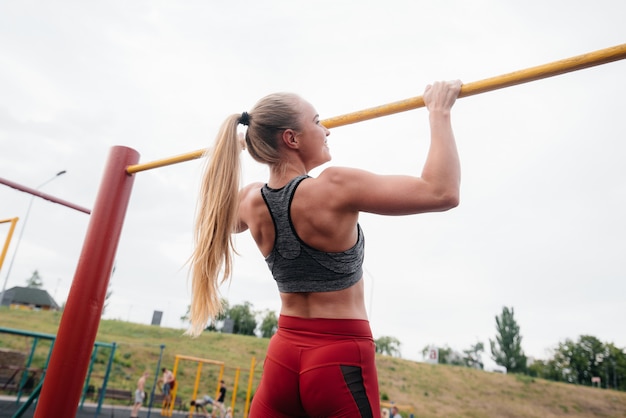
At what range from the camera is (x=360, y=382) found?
1298 millimetres

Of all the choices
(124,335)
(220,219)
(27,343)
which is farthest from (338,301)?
(124,335)

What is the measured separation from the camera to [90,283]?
269 cm

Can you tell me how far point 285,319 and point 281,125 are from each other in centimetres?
73

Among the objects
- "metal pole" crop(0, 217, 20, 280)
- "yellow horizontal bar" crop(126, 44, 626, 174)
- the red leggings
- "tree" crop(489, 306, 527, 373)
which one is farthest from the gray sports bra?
"tree" crop(489, 306, 527, 373)

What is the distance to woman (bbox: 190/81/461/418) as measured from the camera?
50.5 inches

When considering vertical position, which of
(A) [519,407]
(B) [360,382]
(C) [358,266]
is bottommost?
(A) [519,407]

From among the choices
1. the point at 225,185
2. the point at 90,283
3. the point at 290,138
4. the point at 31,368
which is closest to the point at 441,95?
the point at 290,138

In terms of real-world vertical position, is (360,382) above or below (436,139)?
below

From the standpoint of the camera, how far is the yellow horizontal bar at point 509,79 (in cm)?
147

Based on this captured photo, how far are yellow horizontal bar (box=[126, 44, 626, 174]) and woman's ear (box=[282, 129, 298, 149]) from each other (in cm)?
47

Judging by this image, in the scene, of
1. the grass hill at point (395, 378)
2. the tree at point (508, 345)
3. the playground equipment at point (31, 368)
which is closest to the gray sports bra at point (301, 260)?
the playground equipment at point (31, 368)

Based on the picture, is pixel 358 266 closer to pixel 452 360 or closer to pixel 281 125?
pixel 281 125

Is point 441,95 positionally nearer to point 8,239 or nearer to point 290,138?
point 290,138

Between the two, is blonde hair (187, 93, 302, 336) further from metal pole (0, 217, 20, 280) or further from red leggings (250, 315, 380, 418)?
metal pole (0, 217, 20, 280)
